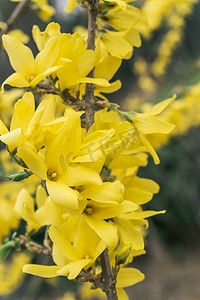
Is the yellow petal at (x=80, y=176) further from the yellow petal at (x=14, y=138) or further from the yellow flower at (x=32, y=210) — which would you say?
the yellow flower at (x=32, y=210)

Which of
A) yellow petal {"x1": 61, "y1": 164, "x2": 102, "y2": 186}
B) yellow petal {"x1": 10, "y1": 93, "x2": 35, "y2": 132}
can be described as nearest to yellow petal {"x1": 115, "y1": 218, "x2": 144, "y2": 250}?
yellow petal {"x1": 61, "y1": 164, "x2": 102, "y2": 186}

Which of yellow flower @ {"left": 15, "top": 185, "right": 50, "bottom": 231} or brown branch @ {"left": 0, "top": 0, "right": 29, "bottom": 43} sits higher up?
brown branch @ {"left": 0, "top": 0, "right": 29, "bottom": 43}

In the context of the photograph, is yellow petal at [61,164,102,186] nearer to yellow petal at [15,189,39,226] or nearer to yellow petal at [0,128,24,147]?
yellow petal at [0,128,24,147]

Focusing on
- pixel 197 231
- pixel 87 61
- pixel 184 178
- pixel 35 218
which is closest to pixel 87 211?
pixel 35 218

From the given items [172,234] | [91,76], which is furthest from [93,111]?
[172,234]

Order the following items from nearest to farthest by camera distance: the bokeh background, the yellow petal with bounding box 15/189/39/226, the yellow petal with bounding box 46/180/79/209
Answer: the yellow petal with bounding box 46/180/79/209, the yellow petal with bounding box 15/189/39/226, the bokeh background

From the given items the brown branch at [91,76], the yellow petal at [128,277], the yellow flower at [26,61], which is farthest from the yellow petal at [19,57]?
the yellow petal at [128,277]
